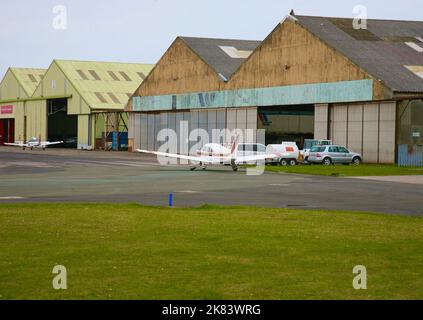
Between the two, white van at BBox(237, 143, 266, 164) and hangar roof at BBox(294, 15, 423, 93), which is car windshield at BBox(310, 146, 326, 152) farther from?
hangar roof at BBox(294, 15, 423, 93)

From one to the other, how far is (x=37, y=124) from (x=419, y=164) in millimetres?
79993

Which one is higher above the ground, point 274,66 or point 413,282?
point 274,66

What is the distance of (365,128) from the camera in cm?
6562

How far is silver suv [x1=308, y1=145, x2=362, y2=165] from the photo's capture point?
64.0m

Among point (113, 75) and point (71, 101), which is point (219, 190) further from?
point (113, 75)

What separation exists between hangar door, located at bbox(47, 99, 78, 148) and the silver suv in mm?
68280

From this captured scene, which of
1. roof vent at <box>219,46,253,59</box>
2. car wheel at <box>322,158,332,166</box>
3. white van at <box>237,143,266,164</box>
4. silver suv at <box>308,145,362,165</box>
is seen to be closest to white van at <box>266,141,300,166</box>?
white van at <box>237,143,266,164</box>

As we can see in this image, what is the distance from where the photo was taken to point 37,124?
12712cm

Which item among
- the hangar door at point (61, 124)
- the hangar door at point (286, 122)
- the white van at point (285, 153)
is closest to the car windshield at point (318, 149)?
the white van at point (285, 153)

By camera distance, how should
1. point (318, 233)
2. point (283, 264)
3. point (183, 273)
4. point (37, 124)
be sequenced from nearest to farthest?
point (183, 273) < point (283, 264) < point (318, 233) < point (37, 124)

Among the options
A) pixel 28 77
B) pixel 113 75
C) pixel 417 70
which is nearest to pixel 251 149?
pixel 417 70

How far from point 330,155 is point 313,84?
933cm

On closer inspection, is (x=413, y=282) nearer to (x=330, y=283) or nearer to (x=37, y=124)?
(x=330, y=283)
